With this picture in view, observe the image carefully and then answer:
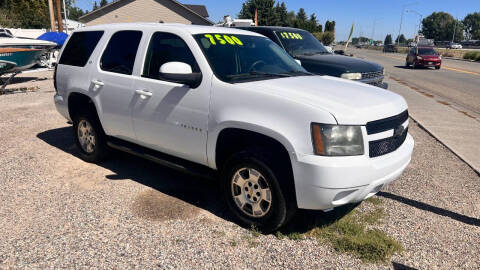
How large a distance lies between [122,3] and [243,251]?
35774 millimetres

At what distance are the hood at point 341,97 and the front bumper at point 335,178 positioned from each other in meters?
0.34

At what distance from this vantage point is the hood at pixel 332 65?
7.61 m

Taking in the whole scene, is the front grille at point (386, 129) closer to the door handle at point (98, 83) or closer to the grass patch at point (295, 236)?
the grass patch at point (295, 236)

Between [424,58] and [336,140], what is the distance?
84.1ft

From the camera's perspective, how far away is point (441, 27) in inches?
5256

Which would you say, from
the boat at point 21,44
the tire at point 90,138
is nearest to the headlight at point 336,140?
the tire at point 90,138

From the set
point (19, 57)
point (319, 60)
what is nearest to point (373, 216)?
point (319, 60)

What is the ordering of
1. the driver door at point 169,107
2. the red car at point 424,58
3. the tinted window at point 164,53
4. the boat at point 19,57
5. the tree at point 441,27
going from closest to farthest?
the driver door at point 169,107 < the tinted window at point 164,53 < the boat at point 19,57 < the red car at point 424,58 < the tree at point 441,27

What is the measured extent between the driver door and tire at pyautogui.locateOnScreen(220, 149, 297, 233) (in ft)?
1.30

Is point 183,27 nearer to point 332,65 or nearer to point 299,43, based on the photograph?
point 332,65

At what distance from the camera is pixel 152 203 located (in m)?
4.05

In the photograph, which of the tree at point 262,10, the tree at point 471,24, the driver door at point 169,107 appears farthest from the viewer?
the tree at point 471,24

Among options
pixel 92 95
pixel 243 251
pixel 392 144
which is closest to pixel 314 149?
pixel 392 144

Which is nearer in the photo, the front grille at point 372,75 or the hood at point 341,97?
the hood at point 341,97
